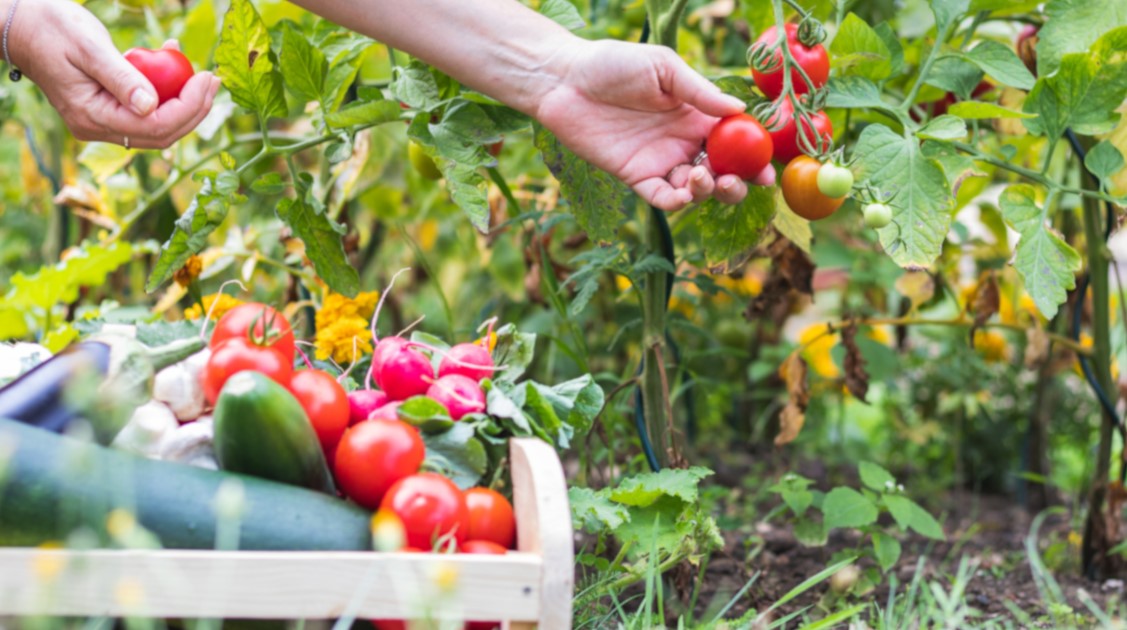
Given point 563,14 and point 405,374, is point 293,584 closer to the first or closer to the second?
point 405,374

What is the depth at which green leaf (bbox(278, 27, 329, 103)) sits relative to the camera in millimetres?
1442

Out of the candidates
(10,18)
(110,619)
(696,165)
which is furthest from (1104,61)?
(10,18)

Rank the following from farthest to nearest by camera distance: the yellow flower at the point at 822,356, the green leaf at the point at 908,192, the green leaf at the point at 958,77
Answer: the yellow flower at the point at 822,356 < the green leaf at the point at 958,77 < the green leaf at the point at 908,192

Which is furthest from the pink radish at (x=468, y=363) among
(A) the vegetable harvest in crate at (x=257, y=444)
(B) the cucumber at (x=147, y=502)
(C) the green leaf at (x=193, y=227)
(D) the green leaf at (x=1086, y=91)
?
(D) the green leaf at (x=1086, y=91)

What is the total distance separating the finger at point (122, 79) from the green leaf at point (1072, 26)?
4.18 ft

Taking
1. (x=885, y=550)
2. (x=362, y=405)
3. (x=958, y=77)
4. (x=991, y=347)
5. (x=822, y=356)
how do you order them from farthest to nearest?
(x=822, y=356), (x=991, y=347), (x=885, y=550), (x=958, y=77), (x=362, y=405)

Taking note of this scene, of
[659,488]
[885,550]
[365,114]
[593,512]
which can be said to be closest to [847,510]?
[885,550]

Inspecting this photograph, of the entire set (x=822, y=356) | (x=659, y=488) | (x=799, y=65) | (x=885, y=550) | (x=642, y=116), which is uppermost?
(x=799, y=65)

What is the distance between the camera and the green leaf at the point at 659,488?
1.28 metres

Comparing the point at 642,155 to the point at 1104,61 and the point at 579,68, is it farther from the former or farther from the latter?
the point at 1104,61

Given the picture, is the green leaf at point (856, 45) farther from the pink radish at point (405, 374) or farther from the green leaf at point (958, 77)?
the pink radish at point (405, 374)

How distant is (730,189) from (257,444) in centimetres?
66

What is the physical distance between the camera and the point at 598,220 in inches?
57.1

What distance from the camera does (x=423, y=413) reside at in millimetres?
1068
